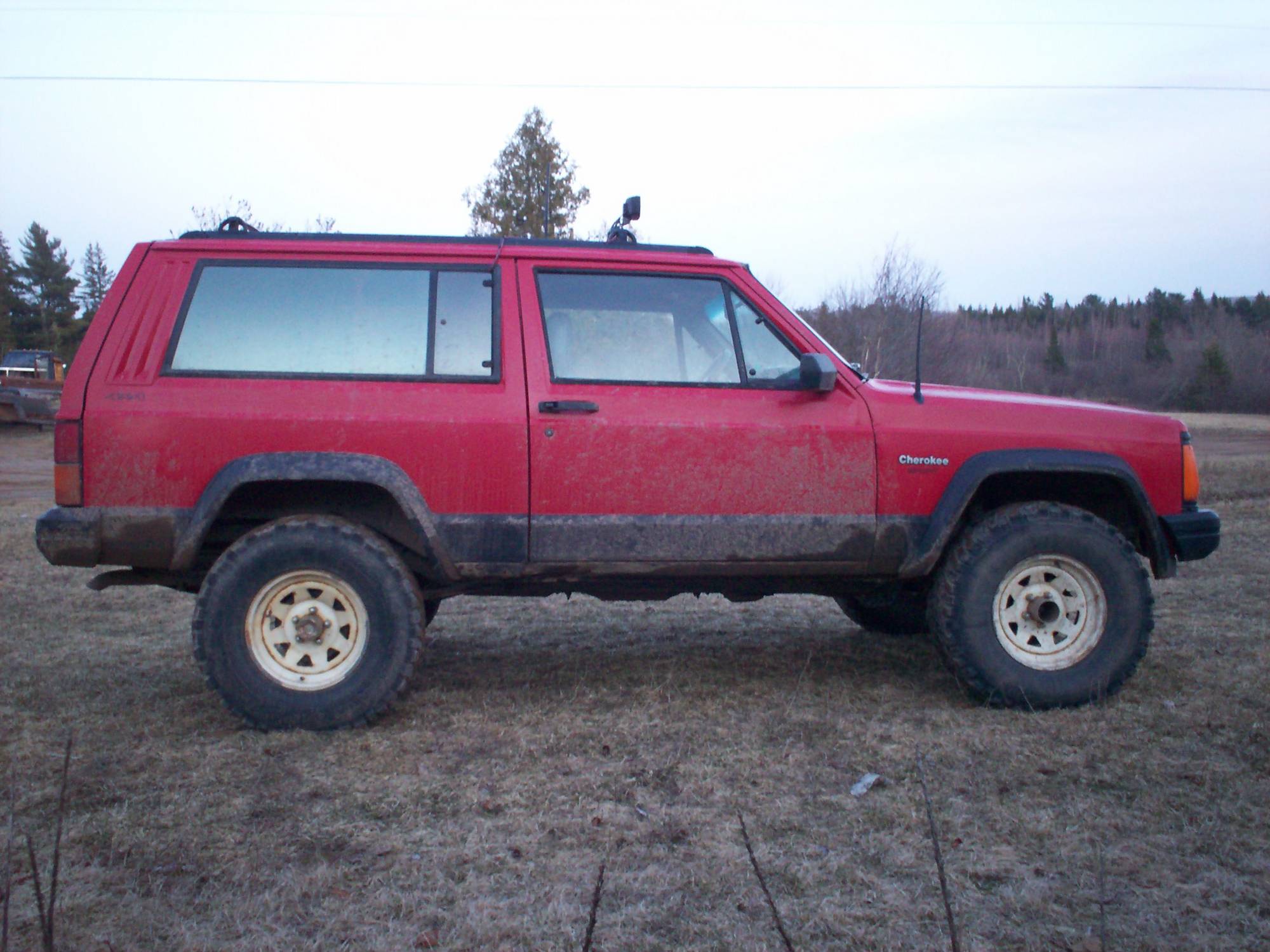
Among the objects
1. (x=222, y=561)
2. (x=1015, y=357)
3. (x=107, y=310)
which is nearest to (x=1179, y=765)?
(x=222, y=561)

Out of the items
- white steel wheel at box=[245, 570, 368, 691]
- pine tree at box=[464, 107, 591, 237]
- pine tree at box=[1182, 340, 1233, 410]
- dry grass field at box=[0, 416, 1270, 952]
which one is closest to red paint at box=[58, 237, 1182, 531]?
white steel wheel at box=[245, 570, 368, 691]

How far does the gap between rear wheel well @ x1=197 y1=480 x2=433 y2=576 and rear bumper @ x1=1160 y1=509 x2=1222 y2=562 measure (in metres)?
3.24

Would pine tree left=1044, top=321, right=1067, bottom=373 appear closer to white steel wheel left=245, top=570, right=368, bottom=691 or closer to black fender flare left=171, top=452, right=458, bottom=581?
black fender flare left=171, top=452, right=458, bottom=581

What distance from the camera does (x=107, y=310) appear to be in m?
3.97

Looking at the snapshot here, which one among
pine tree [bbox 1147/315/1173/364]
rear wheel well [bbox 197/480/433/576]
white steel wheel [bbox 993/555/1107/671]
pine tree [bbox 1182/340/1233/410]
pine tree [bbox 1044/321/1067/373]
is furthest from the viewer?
pine tree [bbox 1147/315/1173/364]

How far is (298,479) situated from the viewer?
388 cm

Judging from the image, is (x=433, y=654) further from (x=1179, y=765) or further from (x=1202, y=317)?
(x=1202, y=317)

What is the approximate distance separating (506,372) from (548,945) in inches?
92.3

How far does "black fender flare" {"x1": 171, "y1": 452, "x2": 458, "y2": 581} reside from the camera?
3812 millimetres

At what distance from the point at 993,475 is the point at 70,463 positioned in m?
3.78

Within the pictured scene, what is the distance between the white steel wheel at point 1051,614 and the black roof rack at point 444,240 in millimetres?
2000

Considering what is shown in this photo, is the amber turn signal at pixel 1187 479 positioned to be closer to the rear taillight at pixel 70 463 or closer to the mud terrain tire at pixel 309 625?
the mud terrain tire at pixel 309 625

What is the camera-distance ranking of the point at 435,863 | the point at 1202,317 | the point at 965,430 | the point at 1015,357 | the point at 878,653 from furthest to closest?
the point at 1202,317
the point at 1015,357
the point at 878,653
the point at 965,430
the point at 435,863

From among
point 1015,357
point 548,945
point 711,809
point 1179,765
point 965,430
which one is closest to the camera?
point 548,945
